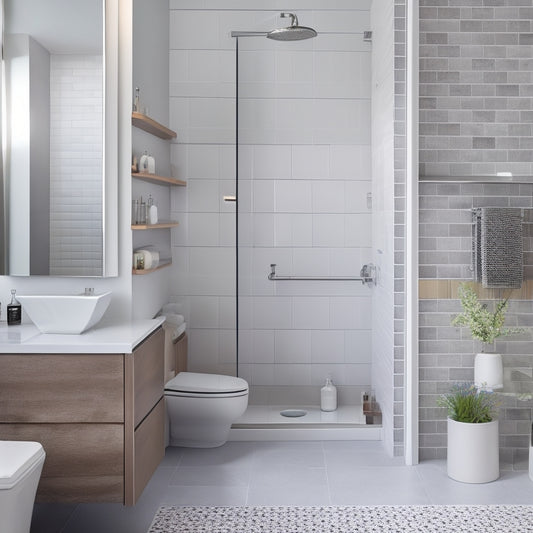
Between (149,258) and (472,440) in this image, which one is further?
(149,258)

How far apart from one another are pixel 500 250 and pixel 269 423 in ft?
5.38

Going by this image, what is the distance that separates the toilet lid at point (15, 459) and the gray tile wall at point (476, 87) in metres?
2.36

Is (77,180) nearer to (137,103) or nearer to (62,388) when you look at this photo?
(137,103)

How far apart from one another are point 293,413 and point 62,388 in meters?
1.72

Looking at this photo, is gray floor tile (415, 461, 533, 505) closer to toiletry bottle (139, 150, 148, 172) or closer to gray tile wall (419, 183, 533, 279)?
gray tile wall (419, 183, 533, 279)

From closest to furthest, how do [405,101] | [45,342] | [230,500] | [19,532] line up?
[19,532]
[45,342]
[230,500]
[405,101]

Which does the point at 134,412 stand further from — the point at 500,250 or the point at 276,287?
the point at 500,250

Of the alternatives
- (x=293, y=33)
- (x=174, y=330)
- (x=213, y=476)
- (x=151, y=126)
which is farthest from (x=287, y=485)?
(x=293, y=33)

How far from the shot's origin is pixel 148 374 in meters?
3.02

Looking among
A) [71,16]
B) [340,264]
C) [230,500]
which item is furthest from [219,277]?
[71,16]

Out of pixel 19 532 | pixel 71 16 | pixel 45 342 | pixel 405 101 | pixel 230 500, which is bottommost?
pixel 230 500

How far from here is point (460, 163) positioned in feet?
11.9

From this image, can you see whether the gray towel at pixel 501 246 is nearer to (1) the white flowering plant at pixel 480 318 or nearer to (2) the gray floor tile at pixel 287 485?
(1) the white flowering plant at pixel 480 318

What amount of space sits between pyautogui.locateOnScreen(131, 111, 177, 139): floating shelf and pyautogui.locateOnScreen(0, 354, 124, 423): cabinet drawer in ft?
4.24
